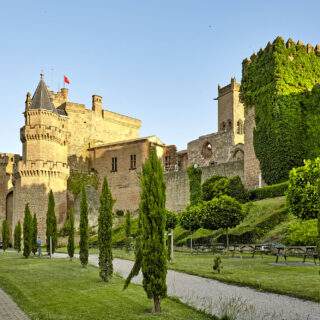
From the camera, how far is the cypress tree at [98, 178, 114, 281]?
56.1ft

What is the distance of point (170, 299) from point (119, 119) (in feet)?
193

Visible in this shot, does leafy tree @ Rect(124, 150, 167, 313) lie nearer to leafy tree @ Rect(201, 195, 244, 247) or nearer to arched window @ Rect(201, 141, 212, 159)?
leafy tree @ Rect(201, 195, 244, 247)

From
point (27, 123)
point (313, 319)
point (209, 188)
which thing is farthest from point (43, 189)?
point (313, 319)

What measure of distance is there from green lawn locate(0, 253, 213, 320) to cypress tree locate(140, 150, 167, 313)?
524 mm

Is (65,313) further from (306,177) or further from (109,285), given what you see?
(306,177)

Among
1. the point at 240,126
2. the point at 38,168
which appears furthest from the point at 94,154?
the point at 240,126

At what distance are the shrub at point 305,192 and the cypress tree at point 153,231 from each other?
31.8 feet

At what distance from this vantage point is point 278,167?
121 feet

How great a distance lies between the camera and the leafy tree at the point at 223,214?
1077 inches

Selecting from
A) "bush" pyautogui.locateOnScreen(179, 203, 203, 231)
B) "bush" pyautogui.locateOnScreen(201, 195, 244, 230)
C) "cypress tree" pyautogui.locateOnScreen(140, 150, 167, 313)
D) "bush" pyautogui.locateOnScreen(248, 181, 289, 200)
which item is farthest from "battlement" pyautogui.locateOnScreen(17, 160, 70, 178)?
"cypress tree" pyautogui.locateOnScreen(140, 150, 167, 313)

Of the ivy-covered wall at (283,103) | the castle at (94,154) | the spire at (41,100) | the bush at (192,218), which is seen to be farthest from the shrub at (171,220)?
the spire at (41,100)

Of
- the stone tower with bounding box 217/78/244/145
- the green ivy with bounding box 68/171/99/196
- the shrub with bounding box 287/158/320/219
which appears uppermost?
the stone tower with bounding box 217/78/244/145

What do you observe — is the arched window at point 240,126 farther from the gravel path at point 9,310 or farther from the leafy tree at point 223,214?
the gravel path at point 9,310

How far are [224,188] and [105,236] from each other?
76.8 ft
